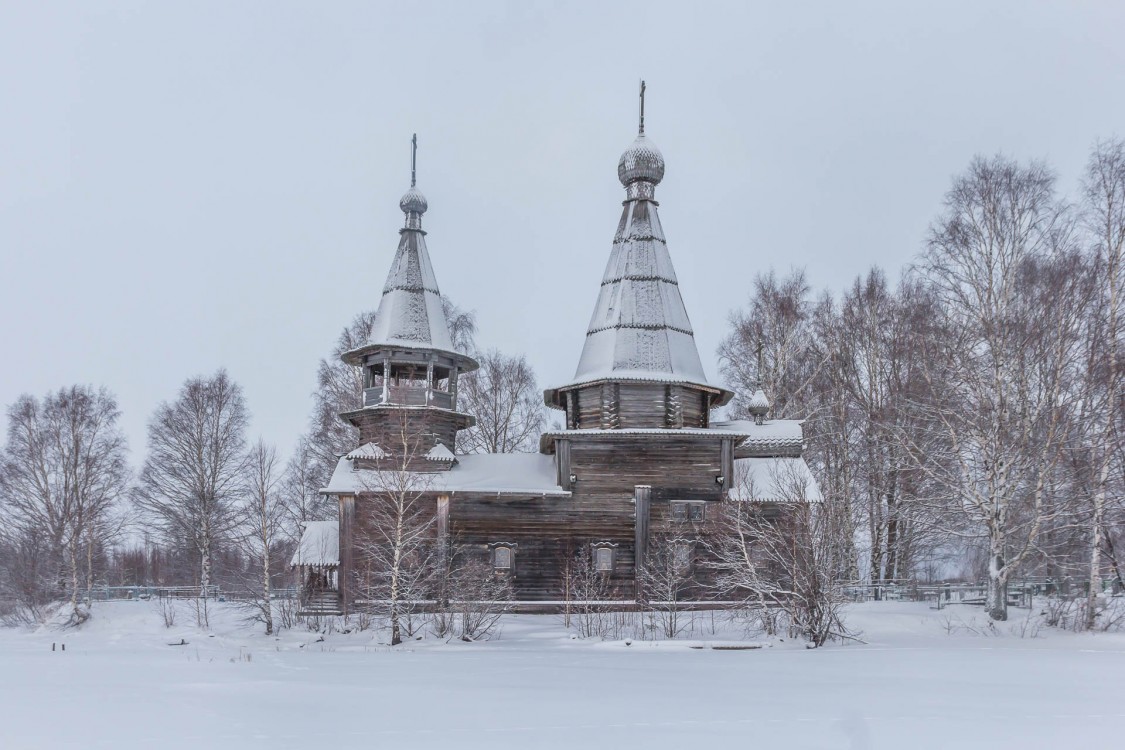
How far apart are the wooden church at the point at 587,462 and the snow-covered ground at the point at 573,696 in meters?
5.85

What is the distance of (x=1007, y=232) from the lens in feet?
58.9

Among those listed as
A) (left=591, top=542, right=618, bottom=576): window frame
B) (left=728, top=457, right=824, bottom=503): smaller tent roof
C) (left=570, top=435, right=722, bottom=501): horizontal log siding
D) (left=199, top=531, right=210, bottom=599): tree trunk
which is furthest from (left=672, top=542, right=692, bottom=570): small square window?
(left=199, top=531, right=210, bottom=599): tree trunk

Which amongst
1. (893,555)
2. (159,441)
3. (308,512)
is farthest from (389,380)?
(893,555)

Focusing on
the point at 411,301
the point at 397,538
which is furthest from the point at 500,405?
the point at 397,538

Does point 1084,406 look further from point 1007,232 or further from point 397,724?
point 397,724

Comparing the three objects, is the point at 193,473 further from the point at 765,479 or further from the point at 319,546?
the point at 765,479

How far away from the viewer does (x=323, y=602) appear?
2036 cm

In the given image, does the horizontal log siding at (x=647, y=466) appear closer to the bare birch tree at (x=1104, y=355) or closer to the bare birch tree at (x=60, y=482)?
the bare birch tree at (x=1104, y=355)

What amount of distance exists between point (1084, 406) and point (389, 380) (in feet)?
51.0

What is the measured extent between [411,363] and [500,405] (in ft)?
32.3

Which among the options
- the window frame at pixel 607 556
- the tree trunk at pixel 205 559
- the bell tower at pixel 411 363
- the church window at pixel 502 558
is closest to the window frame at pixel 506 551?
the church window at pixel 502 558

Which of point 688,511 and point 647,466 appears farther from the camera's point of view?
point 647,466

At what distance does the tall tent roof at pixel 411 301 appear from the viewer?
21.9 metres

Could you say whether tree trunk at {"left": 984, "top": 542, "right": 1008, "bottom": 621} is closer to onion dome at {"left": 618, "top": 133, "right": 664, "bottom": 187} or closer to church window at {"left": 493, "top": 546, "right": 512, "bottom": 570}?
church window at {"left": 493, "top": 546, "right": 512, "bottom": 570}
